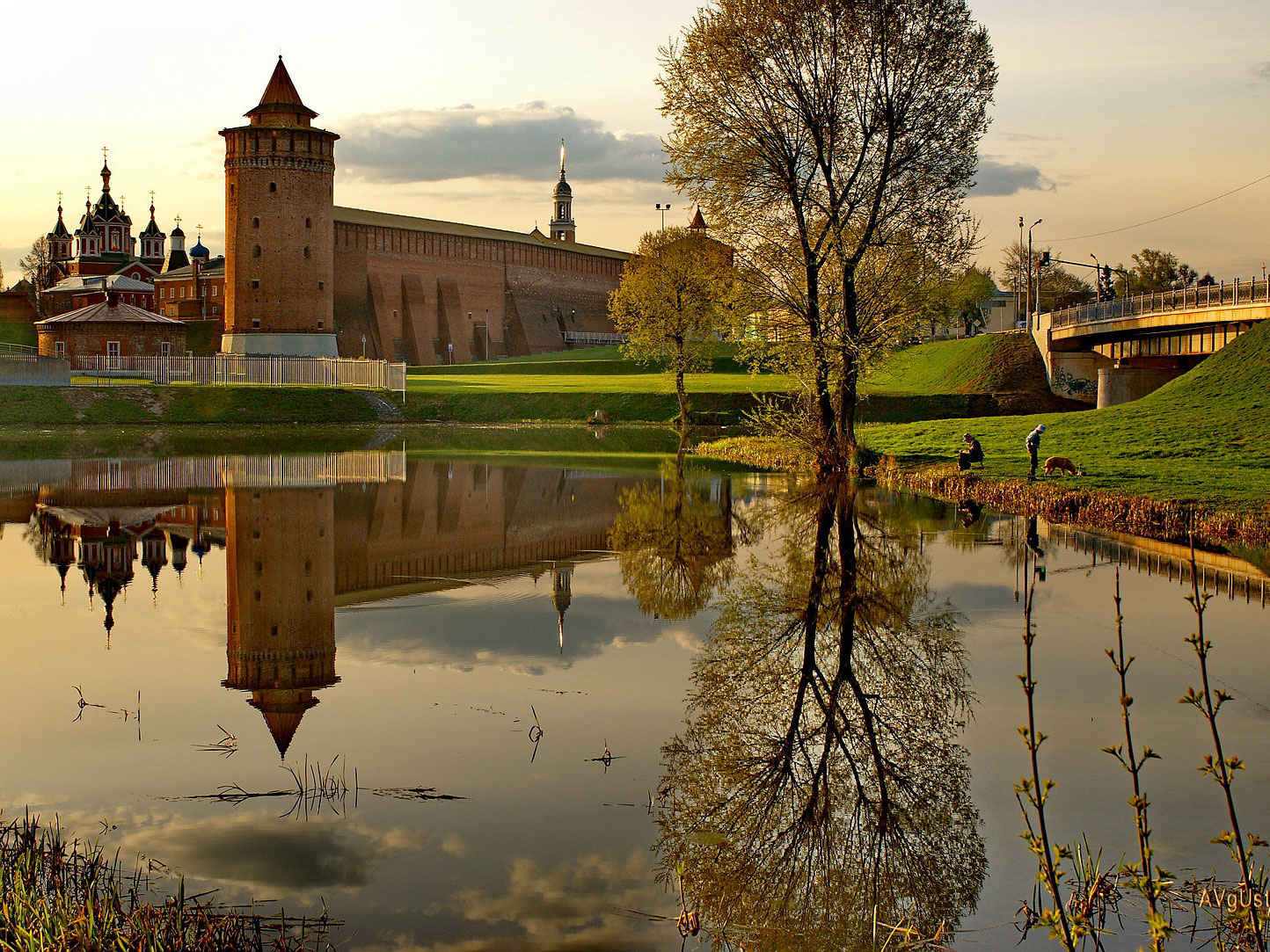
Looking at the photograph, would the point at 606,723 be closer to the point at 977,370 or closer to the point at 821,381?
the point at 821,381

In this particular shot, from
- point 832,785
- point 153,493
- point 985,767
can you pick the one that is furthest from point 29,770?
point 153,493

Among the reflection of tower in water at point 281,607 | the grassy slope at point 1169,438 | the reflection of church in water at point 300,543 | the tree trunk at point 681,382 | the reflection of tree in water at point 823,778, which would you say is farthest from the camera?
the tree trunk at point 681,382

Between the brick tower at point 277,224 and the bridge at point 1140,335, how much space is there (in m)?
35.7

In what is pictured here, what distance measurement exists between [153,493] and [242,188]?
44901 mm

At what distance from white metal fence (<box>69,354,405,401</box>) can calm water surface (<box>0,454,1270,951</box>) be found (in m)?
37.4

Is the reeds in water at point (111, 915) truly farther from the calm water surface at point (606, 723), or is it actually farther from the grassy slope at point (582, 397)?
the grassy slope at point (582, 397)

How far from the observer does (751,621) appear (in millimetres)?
9719

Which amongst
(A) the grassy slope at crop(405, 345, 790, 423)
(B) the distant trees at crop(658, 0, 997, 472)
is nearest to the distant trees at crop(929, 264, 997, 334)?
(B) the distant trees at crop(658, 0, 997, 472)

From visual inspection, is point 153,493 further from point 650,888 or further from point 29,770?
point 650,888

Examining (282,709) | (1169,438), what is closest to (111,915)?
(282,709)

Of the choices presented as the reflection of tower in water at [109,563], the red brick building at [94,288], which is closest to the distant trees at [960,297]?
the reflection of tower in water at [109,563]

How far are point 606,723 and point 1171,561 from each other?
27.0 ft

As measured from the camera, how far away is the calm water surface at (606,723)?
16.0ft

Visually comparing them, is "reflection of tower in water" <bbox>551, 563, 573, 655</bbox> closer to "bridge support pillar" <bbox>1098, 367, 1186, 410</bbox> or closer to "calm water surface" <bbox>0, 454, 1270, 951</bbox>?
"calm water surface" <bbox>0, 454, 1270, 951</bbox>
